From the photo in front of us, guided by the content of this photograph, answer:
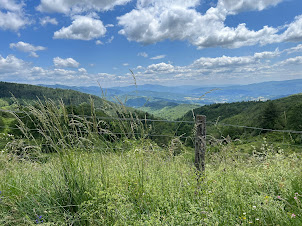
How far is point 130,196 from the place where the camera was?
266cm

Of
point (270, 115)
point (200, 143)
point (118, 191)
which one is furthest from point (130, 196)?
point (270, 115)

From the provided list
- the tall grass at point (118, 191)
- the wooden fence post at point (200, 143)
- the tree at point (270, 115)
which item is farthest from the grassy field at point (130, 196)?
the tree at point (270, 115)

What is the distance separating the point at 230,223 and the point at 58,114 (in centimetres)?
274

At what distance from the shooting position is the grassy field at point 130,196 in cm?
228

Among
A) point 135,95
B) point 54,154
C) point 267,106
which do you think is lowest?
point 267,106

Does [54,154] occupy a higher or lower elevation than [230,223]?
higher

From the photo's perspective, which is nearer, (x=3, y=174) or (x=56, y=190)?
(x=56, y=190)

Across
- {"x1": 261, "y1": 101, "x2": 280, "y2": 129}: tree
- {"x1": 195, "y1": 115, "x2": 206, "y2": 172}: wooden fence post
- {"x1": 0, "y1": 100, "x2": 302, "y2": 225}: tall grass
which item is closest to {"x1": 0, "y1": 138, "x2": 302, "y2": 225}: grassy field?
{"x1": 0, "y1": 100, "x2": 302, "y2": 225}: tall grass

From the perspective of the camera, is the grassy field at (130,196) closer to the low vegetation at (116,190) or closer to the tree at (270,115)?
the low vegetation at (116,190)

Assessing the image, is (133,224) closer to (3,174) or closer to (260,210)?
(260,210)

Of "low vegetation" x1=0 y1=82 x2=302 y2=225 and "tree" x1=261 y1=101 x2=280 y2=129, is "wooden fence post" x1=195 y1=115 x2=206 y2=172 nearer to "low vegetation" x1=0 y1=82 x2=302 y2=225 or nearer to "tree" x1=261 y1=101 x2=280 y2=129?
"low vegetation" x1=0 y1=82 x2=302 y2=225

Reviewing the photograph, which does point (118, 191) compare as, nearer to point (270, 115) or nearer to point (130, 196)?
point (130, 196)

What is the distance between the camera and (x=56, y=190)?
102 inches

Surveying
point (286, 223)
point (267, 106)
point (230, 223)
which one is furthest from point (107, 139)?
point (267, 106)
